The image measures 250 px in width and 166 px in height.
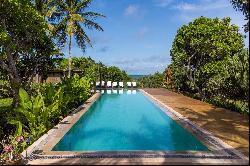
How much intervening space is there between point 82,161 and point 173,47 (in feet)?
67.9

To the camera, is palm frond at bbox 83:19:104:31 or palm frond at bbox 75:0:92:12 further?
palm frond at bbox 75:0:92:12

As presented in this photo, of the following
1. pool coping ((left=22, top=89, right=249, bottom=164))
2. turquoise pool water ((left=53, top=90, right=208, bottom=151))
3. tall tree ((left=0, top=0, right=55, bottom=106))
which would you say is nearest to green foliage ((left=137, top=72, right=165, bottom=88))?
turquoise pool water ((left=53, top=90, right=208, bottom=151))

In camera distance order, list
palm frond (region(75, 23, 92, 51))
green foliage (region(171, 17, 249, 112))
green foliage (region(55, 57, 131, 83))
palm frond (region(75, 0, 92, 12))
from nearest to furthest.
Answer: green foliage (region(171, 17, 249, 112)) < palm frond (region(75, 0, 92, 12)) < palm frond (region(75, 23, 92, 51)) < green foliage (region(55, 57, 131, 83))

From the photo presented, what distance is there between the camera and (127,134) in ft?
46.0

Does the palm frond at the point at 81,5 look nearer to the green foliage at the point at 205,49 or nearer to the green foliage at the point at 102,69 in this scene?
the green foliage at the point at 205,49

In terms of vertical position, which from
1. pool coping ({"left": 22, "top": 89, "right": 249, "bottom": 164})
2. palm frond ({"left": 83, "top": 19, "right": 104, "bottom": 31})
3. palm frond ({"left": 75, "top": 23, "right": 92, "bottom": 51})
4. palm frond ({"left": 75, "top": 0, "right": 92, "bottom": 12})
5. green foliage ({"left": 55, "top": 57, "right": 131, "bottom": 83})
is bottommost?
pool coping ({"left": 22, "top": 89, "right": 249, "bottom": 164})

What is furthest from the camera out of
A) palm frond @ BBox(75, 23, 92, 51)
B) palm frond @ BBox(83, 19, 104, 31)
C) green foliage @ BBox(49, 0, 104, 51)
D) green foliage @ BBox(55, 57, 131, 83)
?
green foliage @ BBox(55, 57, 131, 83)

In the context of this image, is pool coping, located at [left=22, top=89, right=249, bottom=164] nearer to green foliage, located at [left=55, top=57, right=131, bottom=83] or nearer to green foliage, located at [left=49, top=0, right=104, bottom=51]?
green foliage, located at [left=49, top=0, right=104, bottom=51]

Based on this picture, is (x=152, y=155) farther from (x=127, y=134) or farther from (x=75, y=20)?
(x=75, y=20)

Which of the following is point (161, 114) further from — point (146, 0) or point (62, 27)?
point (146, 0)

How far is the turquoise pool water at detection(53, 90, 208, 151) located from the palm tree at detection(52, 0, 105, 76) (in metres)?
10.5

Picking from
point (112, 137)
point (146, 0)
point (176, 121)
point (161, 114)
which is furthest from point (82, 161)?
point (146, 0)

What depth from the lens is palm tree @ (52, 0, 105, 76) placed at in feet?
92.0

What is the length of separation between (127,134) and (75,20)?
1660cm
